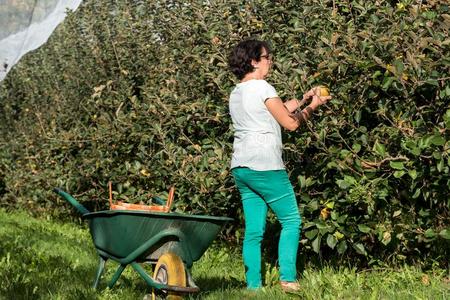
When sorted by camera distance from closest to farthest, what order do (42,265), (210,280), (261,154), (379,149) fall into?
(261,154) < (379,149) < (210,280) < (42,265)

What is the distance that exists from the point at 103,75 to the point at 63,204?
7.99ft

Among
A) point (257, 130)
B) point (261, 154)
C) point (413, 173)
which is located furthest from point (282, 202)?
point (413, 173)

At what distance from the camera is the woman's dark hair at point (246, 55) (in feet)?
15.4

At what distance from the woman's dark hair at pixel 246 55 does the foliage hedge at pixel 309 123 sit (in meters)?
0.39

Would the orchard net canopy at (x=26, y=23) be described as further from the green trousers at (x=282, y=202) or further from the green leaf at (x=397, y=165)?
the green leaf at (x=397, y=165)

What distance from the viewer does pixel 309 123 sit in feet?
16.4

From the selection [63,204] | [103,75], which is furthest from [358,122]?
[63,204]

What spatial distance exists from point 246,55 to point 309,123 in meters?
0.65

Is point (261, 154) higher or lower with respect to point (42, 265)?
higher

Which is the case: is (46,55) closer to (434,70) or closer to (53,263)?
(53,263)

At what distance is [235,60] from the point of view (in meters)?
4.75

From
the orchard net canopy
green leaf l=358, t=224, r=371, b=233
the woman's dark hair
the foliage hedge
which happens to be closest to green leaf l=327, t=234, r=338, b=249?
the foliage hedge

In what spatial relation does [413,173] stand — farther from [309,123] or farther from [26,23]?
[26,23]

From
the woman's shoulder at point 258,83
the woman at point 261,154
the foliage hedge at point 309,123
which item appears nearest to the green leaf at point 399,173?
the foliage hedge at point 309,123
